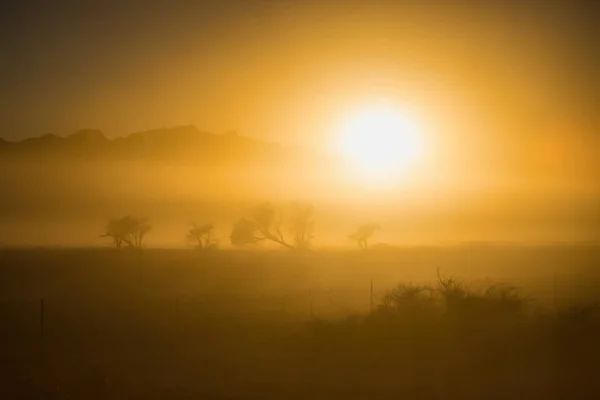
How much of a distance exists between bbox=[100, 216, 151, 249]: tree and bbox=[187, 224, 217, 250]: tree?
9.05 ft

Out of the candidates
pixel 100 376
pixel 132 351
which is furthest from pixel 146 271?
pixel 100 376

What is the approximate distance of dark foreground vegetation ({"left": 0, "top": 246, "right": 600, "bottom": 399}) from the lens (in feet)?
54.9

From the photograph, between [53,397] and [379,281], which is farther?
[379,281]

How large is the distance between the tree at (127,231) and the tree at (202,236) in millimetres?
2758

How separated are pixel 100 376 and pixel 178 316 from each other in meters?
9.28

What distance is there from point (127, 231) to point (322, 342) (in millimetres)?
34607

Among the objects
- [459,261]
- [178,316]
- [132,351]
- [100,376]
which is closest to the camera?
[100,376]

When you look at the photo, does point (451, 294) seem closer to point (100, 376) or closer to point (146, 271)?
point (100, 376)

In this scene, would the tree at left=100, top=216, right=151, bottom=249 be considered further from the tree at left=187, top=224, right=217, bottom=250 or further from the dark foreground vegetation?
the dark foreground vegetation

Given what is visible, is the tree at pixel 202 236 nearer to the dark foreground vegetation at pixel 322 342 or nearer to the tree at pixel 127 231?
the tree at pixel 127 231

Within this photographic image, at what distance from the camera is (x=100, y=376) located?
57.3ft

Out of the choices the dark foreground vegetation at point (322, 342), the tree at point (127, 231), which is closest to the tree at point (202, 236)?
the tree at point (127, 231)

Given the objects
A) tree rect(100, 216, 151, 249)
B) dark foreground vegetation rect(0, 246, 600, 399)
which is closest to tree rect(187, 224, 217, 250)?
tree rect(100, 216, 151, 249)

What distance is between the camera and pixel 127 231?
53.4 meters
